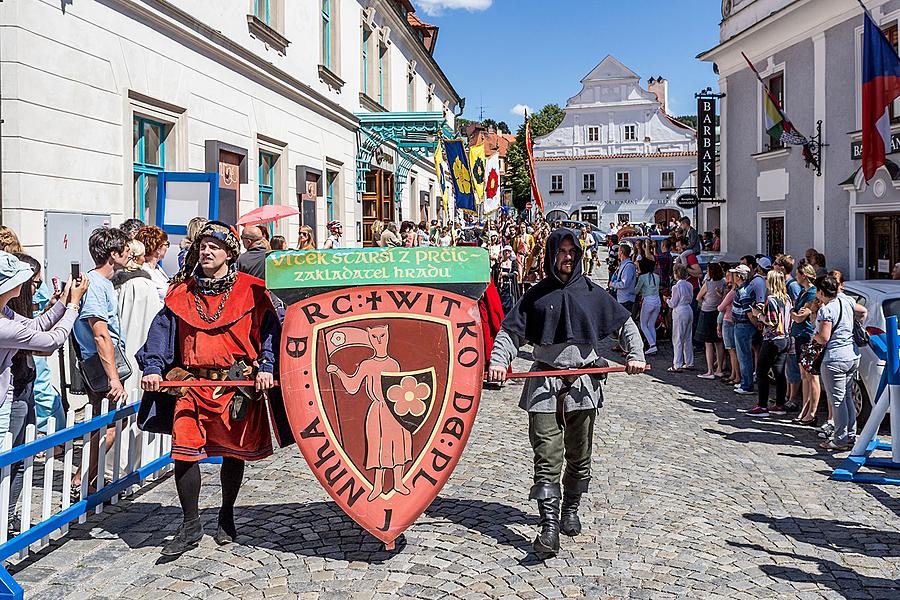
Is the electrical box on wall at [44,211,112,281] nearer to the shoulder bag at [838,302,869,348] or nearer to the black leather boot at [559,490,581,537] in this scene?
the black leather boot at [559,490,581,537]

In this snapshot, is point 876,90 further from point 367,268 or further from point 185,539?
point 185,539

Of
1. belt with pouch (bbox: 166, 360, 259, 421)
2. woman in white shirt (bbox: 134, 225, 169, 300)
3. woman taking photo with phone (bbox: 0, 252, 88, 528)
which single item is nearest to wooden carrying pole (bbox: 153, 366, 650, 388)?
belt with pouch (bbox: 166, 360, 259, 421)

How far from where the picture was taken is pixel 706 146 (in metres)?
22.2

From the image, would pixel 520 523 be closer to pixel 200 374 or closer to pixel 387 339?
pixel 387 339

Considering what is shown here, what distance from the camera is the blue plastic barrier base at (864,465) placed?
628cm

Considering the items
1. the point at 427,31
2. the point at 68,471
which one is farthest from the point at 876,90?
the point at 427,31

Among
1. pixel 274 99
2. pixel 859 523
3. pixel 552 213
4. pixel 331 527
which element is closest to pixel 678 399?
pixel 859 523

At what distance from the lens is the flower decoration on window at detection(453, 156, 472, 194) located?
20.6m

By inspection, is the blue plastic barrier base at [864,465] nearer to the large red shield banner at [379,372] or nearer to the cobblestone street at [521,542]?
the cobblestone street at [521,542]

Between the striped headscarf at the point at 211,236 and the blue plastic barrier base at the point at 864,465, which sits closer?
the striped headscarf at the point at 211,236

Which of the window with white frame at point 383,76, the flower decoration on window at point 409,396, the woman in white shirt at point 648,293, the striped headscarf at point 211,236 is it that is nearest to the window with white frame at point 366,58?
the window with white frame at point 383,76

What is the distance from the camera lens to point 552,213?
59.9 metres

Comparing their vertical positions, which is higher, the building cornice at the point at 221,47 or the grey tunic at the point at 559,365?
the building cornice at the point at 221,47

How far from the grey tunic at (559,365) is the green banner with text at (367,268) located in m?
0.57
